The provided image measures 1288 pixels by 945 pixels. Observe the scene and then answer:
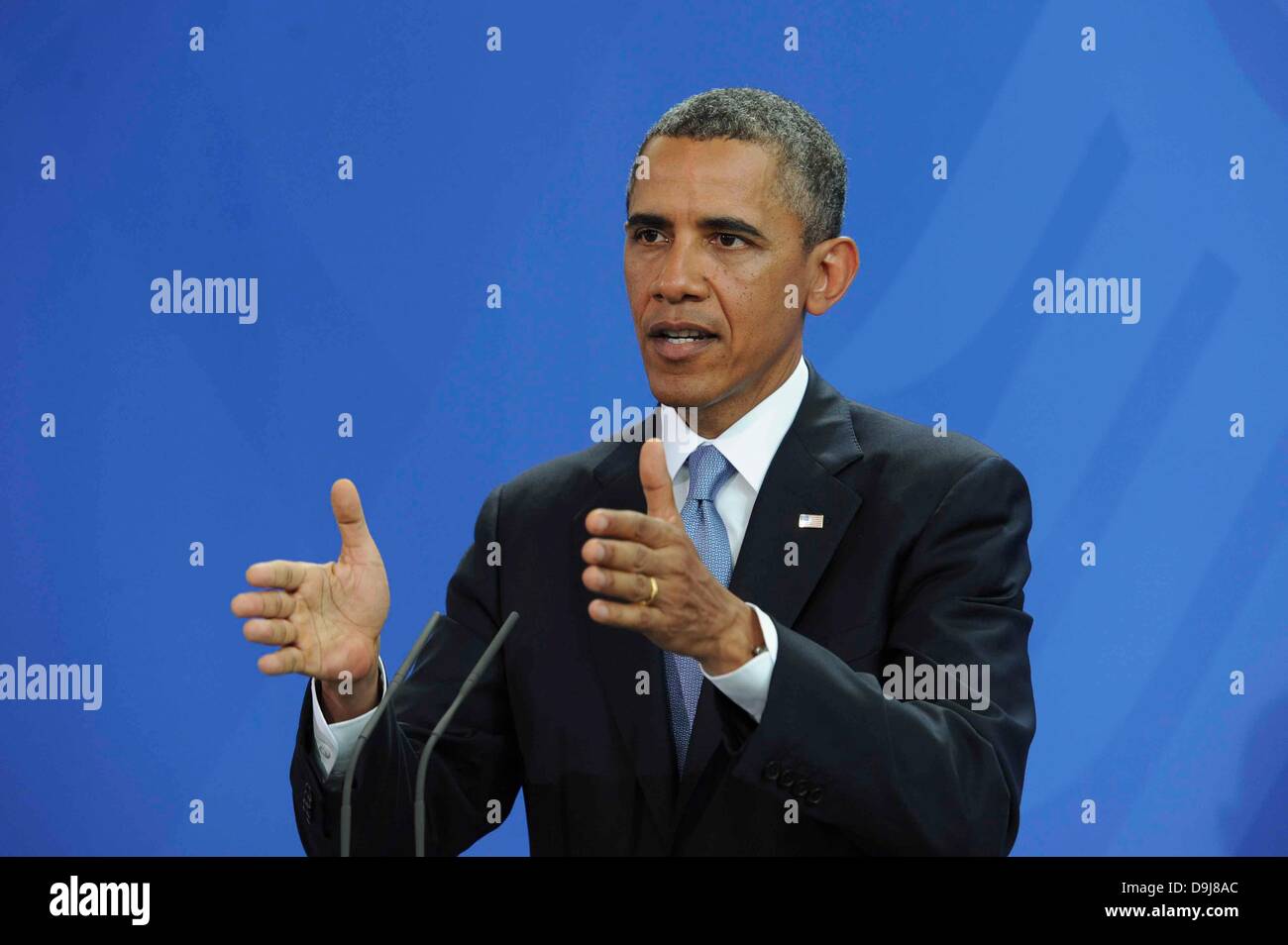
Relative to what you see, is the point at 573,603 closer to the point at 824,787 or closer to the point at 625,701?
the point at 625,701

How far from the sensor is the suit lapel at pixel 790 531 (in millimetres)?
2164

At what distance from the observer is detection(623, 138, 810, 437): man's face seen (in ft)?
7.76

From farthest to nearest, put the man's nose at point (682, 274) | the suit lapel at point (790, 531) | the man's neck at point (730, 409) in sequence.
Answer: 1. the man's neck at point (730, 409)
2. the man's nose at point (682, 274)
3. the suit lapel at point (790, 531)

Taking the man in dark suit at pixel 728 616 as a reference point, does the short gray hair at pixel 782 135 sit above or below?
above

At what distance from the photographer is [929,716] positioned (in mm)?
1992

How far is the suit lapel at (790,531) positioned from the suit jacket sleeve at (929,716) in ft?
0.29

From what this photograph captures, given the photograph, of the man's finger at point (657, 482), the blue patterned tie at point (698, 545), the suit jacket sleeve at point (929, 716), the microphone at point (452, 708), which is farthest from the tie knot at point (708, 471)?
the microphone at point (452, 708)

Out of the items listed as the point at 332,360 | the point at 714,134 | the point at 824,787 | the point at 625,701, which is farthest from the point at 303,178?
the point at 824,787

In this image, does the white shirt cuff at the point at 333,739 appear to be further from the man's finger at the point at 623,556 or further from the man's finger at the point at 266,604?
the man's finger at the point at 623,556

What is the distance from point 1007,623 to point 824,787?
17.2 inches

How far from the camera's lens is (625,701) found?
224 centimetres

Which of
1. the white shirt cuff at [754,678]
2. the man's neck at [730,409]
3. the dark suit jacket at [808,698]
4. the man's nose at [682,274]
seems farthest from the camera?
the man's neck at [730,409]

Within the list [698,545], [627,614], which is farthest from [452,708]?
[698,545]
